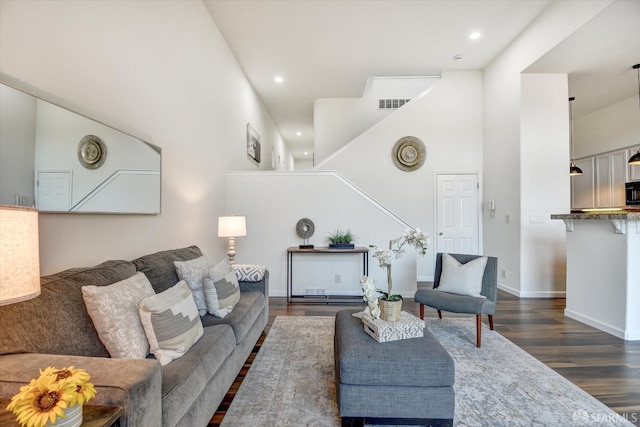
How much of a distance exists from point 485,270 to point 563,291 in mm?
2511

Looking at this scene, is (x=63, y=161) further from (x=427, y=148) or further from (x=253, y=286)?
(x=427, y=148)

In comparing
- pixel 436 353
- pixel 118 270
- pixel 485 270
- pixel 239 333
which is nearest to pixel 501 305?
pixel 485 270

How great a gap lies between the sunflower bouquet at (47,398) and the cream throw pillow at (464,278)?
3.03m

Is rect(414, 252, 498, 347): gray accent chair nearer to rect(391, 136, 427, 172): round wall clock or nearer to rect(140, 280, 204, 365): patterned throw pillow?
rect(140, 280, 204, 365): patterned throw pillow

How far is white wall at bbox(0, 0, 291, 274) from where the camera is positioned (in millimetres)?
1664

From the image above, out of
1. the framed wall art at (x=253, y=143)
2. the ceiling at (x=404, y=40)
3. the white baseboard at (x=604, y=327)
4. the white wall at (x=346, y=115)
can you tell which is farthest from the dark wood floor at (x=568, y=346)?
the white wall at (x=346, y=115)

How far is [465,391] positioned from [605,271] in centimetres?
237

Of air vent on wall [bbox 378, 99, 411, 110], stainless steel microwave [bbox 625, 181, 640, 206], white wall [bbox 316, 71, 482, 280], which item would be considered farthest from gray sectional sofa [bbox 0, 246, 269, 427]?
stainless steel microwave [bbox 625, 181, 640, 206]

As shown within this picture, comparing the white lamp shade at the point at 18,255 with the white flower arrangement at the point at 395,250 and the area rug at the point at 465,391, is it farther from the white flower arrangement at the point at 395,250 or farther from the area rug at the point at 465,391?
the white flower arrangement at the point at 395,250

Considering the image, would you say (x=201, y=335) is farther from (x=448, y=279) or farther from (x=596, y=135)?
(x=596, y=135)

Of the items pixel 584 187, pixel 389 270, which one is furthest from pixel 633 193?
pixel 389 270

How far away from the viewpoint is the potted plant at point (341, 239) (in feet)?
14.4

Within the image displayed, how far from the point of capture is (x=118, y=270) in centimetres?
179

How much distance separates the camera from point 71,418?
2.81 feet
